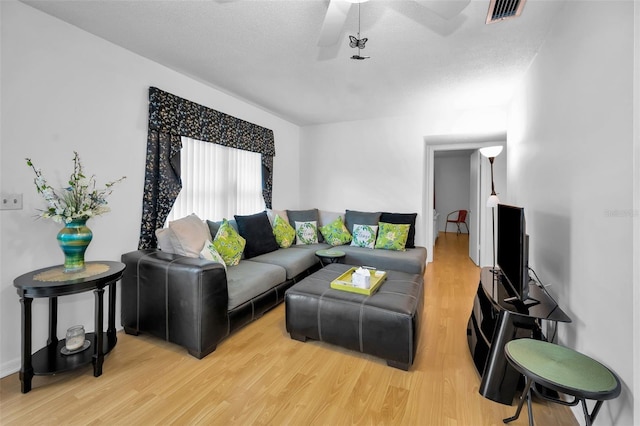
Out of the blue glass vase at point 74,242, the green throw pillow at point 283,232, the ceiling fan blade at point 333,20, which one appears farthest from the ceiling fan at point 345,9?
the green throw pillow at point 283,232

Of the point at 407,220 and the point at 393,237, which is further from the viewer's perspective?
the point at 407,220

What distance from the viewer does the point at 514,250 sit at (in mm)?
1765

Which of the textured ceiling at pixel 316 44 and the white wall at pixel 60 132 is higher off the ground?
the textured ceiling at pixel 316 44

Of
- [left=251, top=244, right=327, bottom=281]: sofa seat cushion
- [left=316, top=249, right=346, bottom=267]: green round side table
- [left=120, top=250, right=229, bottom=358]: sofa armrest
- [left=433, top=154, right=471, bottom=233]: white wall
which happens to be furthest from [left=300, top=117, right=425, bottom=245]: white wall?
[left=433, top=154, right=471, bottom=233]: white wall

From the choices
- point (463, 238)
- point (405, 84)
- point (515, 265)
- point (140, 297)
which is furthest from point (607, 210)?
point (463, 238)

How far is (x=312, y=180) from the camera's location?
5184 millimetres

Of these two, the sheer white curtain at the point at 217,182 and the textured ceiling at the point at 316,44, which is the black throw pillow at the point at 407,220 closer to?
the textured ceiling at the point at 316,44

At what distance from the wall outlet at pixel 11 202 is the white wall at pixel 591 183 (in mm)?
3391

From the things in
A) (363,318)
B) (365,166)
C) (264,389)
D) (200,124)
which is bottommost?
(264,389)

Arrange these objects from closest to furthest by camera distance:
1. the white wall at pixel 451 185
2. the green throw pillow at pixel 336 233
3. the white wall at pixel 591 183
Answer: the white wall at pixel 591 183 < the green throw pillow at pixel 336 233 < the white wall at pixel 451 185

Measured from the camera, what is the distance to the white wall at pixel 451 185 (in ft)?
26.7

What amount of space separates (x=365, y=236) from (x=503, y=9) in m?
2.90

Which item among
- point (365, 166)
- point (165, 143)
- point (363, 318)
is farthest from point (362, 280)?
point (365, 166)

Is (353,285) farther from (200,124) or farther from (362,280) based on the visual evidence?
(200,124)
